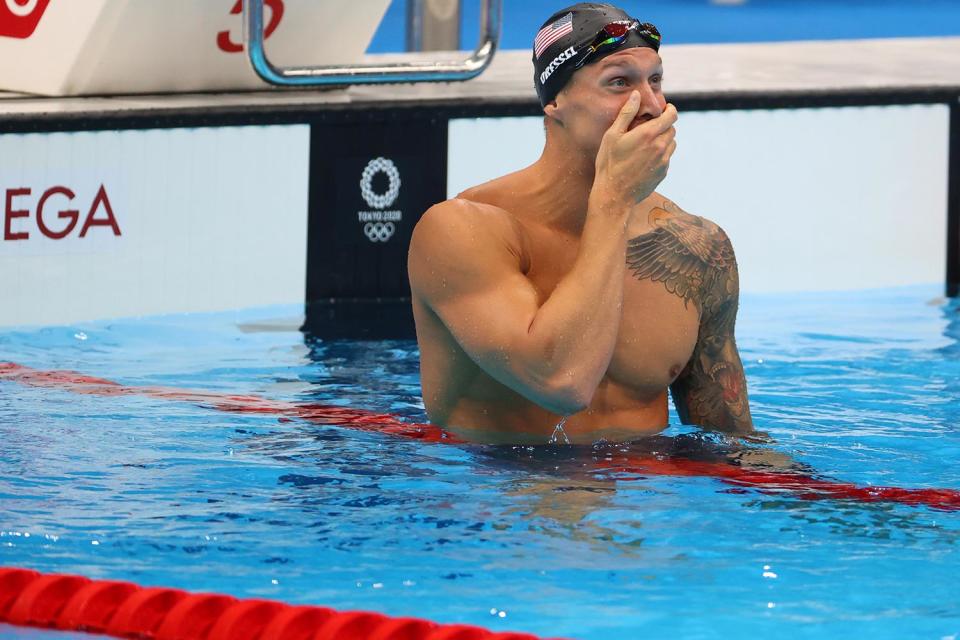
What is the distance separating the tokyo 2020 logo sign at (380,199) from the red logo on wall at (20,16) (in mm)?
1146

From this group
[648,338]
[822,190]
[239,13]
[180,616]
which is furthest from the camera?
[822,190]

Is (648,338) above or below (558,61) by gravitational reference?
below

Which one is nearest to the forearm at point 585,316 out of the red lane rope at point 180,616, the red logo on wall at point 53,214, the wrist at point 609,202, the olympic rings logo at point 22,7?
the wrist at point 609,202

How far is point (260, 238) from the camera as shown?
17.2 feet

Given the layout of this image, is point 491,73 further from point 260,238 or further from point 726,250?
point 726,250

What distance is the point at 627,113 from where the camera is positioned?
271 cm

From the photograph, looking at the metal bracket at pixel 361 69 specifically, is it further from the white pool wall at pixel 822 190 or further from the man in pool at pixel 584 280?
the man in pool at pixel 584 280

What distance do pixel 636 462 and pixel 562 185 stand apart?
0.53 metres

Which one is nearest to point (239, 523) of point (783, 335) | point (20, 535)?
point (20, 535)

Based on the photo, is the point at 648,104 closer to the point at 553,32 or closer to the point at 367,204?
the point at 553,32

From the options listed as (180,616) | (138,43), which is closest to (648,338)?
(180,616)

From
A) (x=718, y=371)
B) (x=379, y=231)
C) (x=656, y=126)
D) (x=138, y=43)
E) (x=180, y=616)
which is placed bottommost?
(x=180, y=616)

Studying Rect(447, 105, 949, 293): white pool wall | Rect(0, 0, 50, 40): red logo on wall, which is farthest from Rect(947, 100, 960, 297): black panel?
Rect(0, 0, 50, 40): red logo on wall

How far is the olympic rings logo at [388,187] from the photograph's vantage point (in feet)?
17.6
